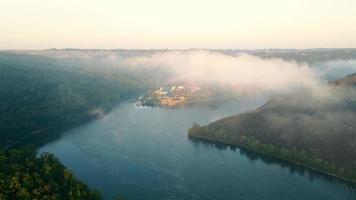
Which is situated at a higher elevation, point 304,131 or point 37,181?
point 37,181

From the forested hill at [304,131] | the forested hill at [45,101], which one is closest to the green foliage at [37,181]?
the forested hill at [45,101]

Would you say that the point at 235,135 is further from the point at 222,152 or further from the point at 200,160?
the point at 200,160

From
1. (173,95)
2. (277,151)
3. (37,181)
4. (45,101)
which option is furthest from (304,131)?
(173,95)

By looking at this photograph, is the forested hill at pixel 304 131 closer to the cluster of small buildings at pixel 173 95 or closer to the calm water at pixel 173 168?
the calm water at pixel 173 168

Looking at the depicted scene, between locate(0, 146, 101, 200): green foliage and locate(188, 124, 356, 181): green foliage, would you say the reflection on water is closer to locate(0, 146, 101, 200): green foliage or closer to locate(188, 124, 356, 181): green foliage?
locate(188, 124, 356, 181): green foliage

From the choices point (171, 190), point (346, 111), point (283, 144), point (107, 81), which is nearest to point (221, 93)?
point (107, 81)

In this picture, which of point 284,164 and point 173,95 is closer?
point 284,164

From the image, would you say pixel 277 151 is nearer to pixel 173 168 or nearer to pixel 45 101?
pixel 173 168
